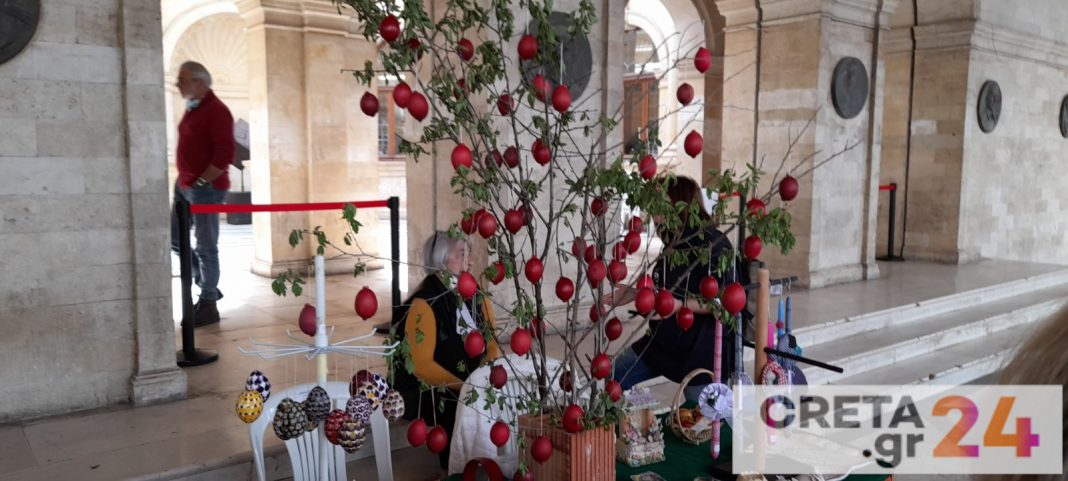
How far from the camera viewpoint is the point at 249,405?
6.42 ft

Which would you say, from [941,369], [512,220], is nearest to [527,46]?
[512,220]

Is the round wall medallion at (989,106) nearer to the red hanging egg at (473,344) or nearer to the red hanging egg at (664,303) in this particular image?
the red hanging egg at (664,303)

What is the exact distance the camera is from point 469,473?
2262 mm

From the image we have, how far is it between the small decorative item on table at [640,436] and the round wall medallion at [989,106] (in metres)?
9.72

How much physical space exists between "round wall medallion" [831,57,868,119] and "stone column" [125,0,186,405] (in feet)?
21.5

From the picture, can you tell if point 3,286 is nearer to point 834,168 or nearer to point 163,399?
point 163,399

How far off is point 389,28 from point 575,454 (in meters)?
1.10

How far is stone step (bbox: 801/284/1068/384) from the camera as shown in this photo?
5.98 meters

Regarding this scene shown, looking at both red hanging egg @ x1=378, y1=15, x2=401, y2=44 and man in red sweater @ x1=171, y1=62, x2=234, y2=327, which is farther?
man in red sweater @ x1=171, y1=62, x2=234, y2=327

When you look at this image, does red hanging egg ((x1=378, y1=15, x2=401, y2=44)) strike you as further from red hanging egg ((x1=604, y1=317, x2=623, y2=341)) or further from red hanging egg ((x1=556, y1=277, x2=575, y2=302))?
red hanging egg ((x1=604, y1=317, x2=623, y2=341))

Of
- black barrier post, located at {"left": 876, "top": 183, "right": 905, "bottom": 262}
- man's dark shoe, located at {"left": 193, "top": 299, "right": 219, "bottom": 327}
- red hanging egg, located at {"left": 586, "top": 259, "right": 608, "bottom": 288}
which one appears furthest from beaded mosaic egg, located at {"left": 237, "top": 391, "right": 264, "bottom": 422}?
black barrier post, located at {"left": 876, "top": 183, "right": 905, "bottom": 262}

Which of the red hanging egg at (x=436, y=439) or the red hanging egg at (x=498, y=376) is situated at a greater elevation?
the red hanging egg at (x=498, y=376)
